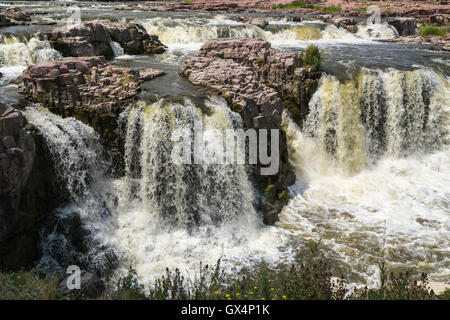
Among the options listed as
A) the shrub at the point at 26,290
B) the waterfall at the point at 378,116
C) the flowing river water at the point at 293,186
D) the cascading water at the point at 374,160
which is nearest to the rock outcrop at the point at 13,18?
the flowing river water at the point at 293,186

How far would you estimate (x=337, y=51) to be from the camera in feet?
66.5

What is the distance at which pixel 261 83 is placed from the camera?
531 inches

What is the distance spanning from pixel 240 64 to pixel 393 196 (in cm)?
719

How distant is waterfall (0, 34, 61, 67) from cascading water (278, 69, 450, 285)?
32.4 ft

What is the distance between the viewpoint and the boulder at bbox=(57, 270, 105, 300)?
6307 mm

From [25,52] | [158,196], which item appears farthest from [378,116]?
[25,52]

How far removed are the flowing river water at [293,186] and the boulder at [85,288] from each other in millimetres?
1675

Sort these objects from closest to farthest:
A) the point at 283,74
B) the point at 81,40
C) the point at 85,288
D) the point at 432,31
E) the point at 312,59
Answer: the point at 85,288 < the point at 283,74 < the point at 312,59 < the point at 81,40 < the point at 432,31

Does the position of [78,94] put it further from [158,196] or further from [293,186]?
[293,186]

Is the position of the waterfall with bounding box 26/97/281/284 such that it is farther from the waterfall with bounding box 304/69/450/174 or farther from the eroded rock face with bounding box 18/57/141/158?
the waterfall with bounding box 304/69/450/174

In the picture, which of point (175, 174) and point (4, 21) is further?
point (4, 21)

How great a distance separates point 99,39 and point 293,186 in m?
10.5

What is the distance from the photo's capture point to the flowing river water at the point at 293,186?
31.8 ft
